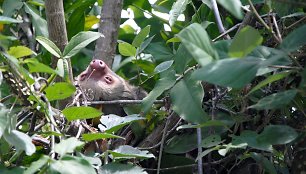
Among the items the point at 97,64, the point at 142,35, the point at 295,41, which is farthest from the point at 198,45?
the point at 97,64

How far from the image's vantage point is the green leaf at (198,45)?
1480 millimetres

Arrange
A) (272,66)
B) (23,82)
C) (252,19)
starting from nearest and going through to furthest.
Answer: (272,66) → (23,82) → (252,19)

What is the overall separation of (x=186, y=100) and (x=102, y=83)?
4.53 feet

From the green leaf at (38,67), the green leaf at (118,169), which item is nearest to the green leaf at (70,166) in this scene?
the green leaf at (38,67)

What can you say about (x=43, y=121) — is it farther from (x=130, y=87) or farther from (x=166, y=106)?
(x=130, y=87)

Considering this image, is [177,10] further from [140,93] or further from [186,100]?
[140,93]

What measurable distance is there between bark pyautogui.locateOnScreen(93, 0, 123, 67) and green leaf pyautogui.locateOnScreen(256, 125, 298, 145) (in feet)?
4.57

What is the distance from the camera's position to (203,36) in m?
1.52

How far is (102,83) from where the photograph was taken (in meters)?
3.09

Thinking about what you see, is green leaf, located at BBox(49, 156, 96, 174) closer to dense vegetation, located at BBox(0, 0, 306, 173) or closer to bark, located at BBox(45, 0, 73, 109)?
dense vegetation, located at BBox(0, 0, 306, 173)

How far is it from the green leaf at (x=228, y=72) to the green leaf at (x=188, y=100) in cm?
25

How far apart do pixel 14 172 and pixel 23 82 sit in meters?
0.27

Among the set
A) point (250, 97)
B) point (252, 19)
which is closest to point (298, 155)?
point (250, 97)

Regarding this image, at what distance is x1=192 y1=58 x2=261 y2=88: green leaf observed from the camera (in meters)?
1.43
